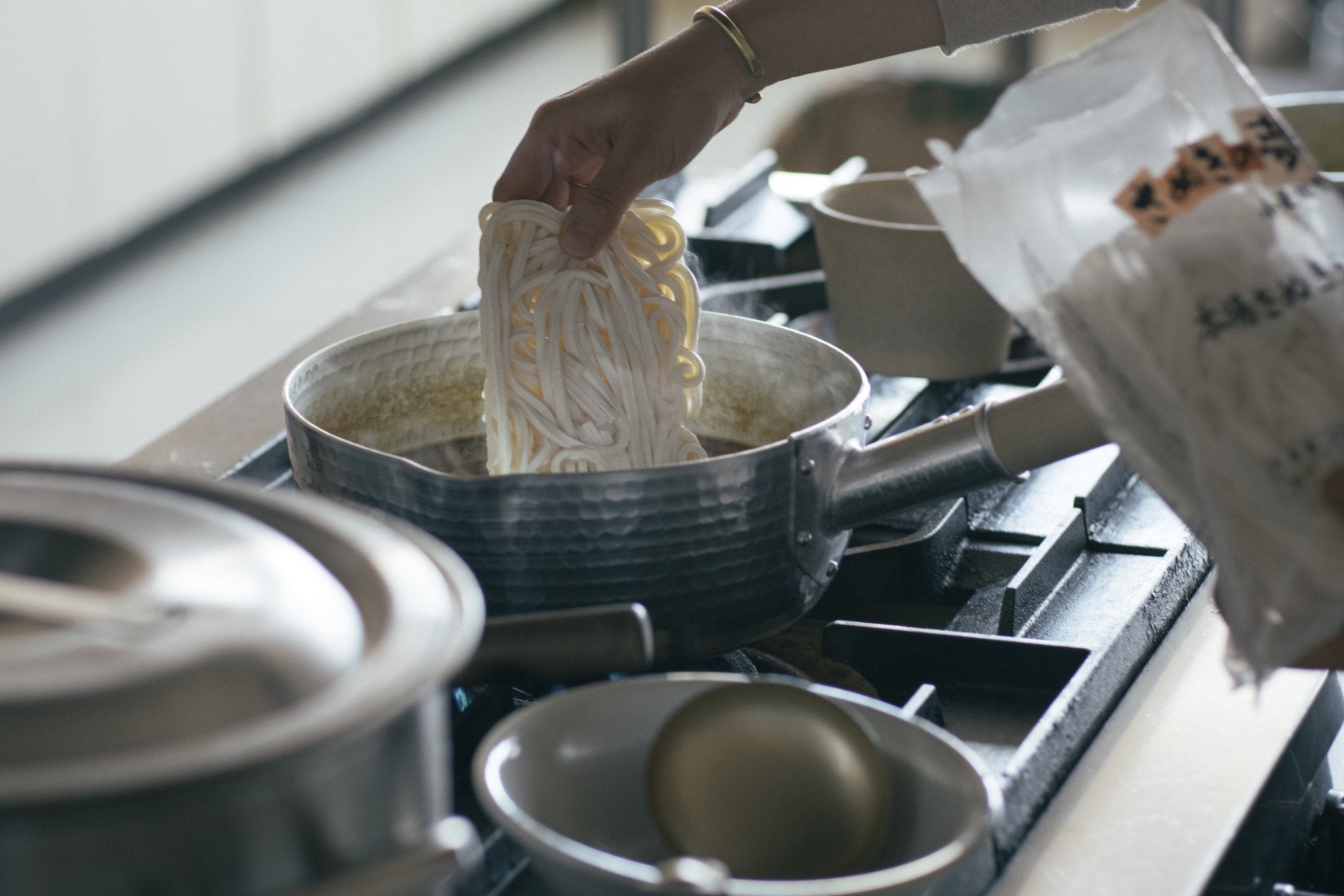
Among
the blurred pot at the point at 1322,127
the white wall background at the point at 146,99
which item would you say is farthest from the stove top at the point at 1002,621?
the white wall background at the point at 146,99

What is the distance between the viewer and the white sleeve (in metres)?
0.98

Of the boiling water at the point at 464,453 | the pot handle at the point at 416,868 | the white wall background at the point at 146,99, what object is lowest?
the white wall background at the point at 146,99

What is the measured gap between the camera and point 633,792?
1.99ft

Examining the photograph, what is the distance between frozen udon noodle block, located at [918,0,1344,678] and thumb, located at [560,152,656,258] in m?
0.24

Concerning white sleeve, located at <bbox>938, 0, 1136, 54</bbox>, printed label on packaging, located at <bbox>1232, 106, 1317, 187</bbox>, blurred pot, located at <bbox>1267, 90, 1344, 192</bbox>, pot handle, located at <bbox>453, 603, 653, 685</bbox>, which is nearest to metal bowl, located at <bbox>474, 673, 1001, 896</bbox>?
pot handle, located at <bbox>453, 603, 653, 685</bbox>

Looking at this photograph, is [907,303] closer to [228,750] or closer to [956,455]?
[956,455]

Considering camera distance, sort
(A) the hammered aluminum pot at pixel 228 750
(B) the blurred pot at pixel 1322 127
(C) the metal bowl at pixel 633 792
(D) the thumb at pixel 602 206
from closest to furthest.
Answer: (A) the hammered aluminum pot at pixel 228 750
(C) the metal bowl at pixel 633 792
(D) the thumb at pixel 602 206
(B) the blurred pot at pixel 1322 127

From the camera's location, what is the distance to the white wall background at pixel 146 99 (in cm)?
328

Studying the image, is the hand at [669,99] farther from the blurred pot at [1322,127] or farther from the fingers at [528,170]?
the blurred pot at [1322,127]

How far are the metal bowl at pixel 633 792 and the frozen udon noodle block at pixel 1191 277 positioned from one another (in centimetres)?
16

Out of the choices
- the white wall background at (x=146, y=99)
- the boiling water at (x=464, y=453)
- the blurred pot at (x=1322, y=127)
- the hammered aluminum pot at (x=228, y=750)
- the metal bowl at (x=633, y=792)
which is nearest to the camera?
the hammered aluminum pot at (x=228, y=750)

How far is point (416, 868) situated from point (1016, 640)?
0.45 meters

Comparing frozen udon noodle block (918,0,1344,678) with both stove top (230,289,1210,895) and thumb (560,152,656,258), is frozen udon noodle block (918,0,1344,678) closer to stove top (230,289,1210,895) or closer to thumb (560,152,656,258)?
stove top (230,289,1210,895)

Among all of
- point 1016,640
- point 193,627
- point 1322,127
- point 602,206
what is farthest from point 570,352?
point 1322,127
